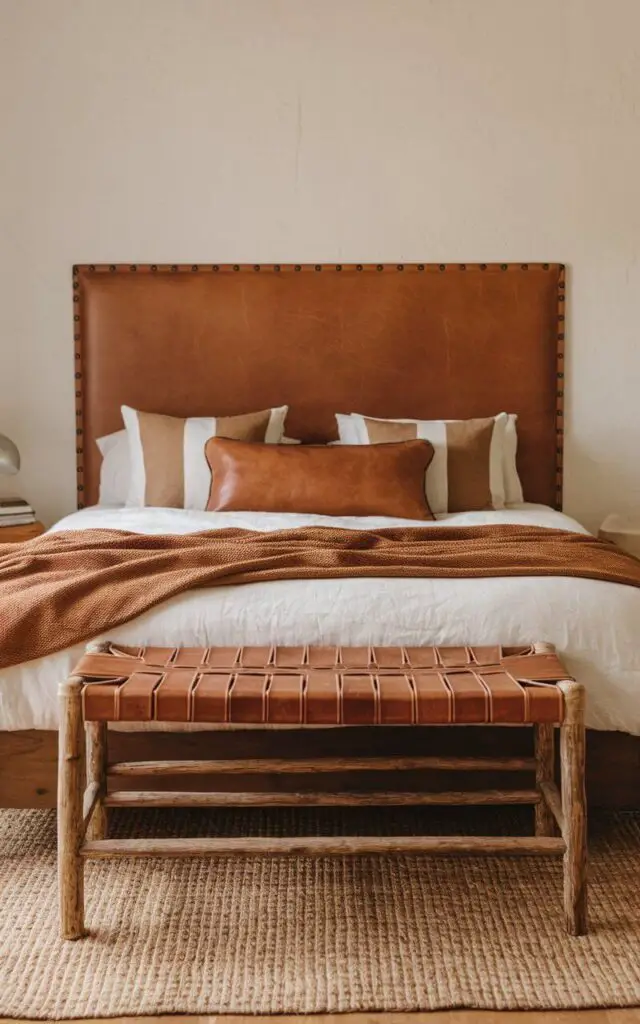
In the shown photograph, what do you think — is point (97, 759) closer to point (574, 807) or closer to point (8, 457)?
point (574, 807)

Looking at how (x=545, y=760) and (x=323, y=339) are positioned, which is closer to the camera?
(x=545, y=760)

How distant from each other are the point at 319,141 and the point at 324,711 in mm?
2705

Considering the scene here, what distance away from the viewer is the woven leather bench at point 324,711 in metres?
1.81

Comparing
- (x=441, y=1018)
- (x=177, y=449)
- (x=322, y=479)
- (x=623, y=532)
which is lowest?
(x=441, y=1018)

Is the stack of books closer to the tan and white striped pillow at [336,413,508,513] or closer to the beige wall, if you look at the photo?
the beige wall

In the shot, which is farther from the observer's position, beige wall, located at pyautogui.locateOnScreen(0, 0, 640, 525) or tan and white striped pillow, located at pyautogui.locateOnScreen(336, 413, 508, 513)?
beige wall, located at pyautogui.locateOnScreen(0, 0, 640, 525)

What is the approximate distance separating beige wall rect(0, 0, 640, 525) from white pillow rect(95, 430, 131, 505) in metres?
0.38

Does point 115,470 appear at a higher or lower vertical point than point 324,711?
higher

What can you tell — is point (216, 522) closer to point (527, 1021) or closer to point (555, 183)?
point (527, 1021)

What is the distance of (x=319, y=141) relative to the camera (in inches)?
150

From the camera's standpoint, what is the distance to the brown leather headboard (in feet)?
12.6

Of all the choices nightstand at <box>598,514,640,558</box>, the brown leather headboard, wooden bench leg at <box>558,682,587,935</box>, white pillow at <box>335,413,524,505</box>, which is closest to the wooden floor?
→ wooden bench leg at <box>558,682,587,935</box>

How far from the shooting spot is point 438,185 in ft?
12.6

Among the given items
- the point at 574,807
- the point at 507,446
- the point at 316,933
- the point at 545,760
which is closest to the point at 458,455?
the point at 507,446
